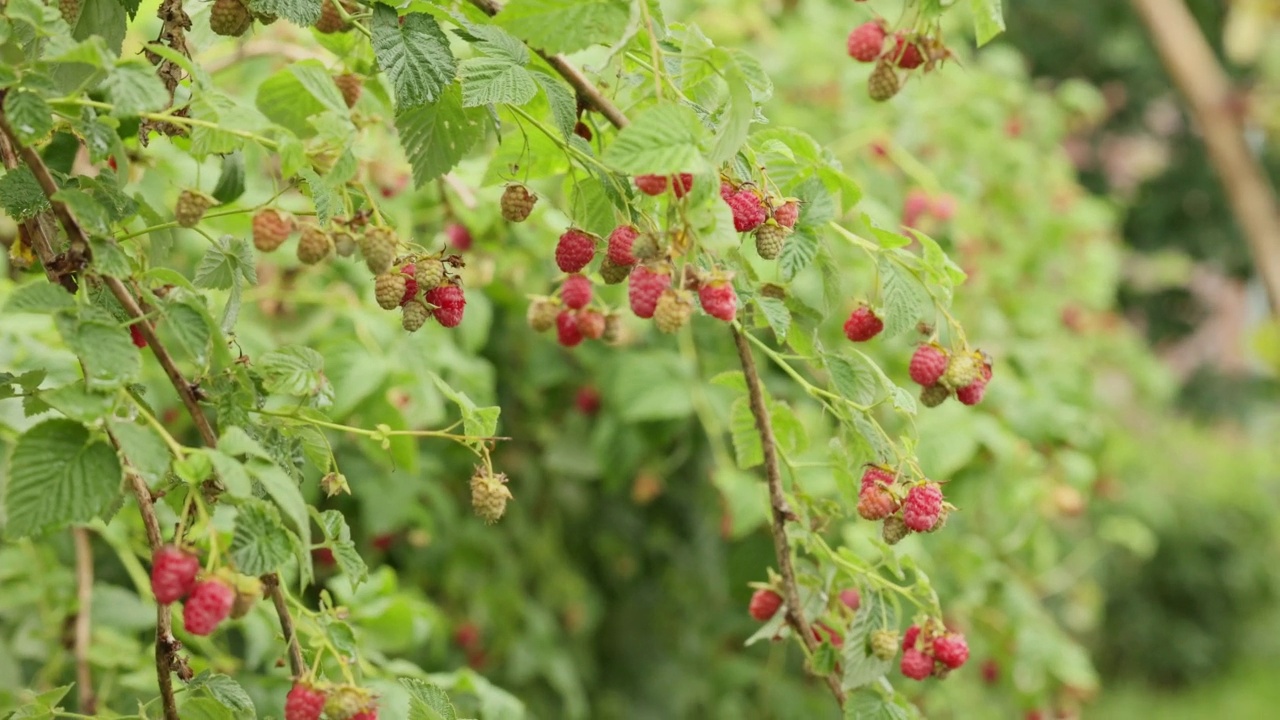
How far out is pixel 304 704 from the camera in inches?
31.7

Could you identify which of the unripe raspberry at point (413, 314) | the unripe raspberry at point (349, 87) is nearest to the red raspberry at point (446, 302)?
the unripe raspberry at point (413, 314)

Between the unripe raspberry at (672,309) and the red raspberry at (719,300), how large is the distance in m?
0.02

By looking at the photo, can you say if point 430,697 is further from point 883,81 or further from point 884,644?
point 883,81

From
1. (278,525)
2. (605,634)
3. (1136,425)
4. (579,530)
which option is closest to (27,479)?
(278,525)

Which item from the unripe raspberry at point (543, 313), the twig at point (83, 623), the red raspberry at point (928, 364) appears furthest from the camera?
the twig at point (83, 623)

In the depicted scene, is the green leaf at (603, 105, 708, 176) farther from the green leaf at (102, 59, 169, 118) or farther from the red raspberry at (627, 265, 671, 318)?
the green leaf at (102, 59, 169, 118)

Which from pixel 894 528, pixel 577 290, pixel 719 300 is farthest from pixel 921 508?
pixel 577 290

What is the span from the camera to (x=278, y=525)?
75 centimetres

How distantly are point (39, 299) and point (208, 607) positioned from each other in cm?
19

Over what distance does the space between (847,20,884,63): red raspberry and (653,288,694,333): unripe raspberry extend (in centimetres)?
29

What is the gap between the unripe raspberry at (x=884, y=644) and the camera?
1.00m

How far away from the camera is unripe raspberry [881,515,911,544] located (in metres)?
0.93

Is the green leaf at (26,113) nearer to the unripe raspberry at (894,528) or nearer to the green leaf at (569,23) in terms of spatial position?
the green leaf at (569,23)

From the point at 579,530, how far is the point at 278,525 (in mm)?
1869
